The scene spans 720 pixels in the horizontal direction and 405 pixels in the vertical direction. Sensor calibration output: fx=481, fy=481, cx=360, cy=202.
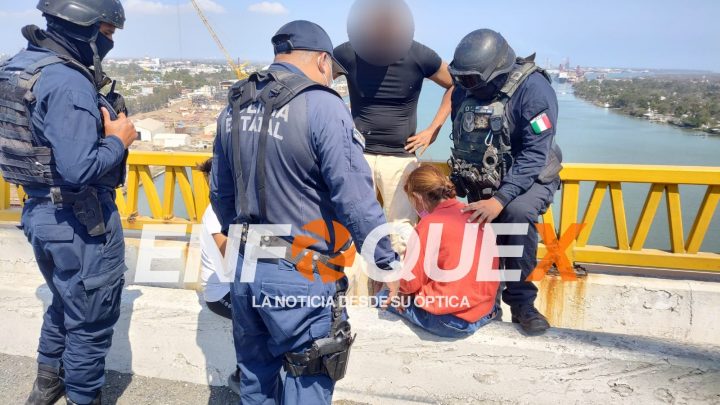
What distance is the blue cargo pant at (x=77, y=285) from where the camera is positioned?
96.5 inches

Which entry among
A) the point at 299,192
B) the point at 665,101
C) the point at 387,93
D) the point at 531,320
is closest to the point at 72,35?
the point at 299,192

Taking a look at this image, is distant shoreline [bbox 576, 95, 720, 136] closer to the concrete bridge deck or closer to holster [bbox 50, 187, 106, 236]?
the concrete bridge deck

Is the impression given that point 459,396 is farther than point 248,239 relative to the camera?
Yes

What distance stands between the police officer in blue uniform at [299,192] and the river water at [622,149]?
2487 mm

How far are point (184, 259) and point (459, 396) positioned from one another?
3.00 meters

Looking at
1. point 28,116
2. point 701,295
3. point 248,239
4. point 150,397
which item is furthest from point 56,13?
point 701,295

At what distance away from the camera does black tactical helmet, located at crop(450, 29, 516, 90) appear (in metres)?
2.78

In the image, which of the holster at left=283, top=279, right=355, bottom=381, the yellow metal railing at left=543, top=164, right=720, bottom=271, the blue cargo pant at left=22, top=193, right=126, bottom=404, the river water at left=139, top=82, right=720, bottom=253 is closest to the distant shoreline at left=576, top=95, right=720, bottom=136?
the river water at left=139, top=82, right=720, bottom=253

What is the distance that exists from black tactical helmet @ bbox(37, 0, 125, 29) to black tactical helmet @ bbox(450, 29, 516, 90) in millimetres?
1893

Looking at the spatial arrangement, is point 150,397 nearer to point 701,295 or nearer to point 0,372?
point 0,372

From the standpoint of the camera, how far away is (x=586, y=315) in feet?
12.6

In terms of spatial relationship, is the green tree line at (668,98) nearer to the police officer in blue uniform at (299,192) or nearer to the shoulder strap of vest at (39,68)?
the police officer in blue uniform at (299,192)

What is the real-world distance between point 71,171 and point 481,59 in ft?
7.27

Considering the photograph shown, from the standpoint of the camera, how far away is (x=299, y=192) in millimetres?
1927
